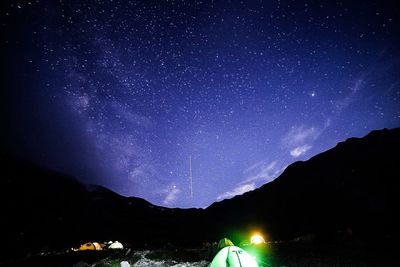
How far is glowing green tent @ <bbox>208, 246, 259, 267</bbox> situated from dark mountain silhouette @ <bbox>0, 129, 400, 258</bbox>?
37702 millimetres

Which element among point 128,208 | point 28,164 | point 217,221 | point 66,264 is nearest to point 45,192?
point 28,164

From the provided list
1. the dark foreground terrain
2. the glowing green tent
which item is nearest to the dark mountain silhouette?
the dark foreground terrain

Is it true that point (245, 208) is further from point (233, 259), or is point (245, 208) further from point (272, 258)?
point (233, 259)

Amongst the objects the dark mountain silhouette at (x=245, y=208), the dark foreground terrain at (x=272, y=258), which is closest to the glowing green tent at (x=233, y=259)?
the dark foreground terrain at (x=272, y=258)

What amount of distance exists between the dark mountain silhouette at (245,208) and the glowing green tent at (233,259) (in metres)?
37.7

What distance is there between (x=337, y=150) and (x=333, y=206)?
32160 mm

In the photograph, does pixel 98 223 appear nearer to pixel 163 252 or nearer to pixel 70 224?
pixel 70 224

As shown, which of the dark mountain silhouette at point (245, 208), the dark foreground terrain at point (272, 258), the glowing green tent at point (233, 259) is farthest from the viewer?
the dark mountain silhouette at point (245, 208)

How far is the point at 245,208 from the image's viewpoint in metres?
104

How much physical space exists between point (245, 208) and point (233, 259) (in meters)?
98.2

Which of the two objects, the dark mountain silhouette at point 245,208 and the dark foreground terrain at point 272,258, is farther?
the dark mountain silhouette at point 245,208

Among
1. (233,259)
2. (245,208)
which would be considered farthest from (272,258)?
(245,208)

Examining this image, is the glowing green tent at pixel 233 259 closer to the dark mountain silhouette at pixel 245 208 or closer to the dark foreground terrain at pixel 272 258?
the dark foreground terrain at pixel 272 258

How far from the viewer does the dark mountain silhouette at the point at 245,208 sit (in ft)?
200
